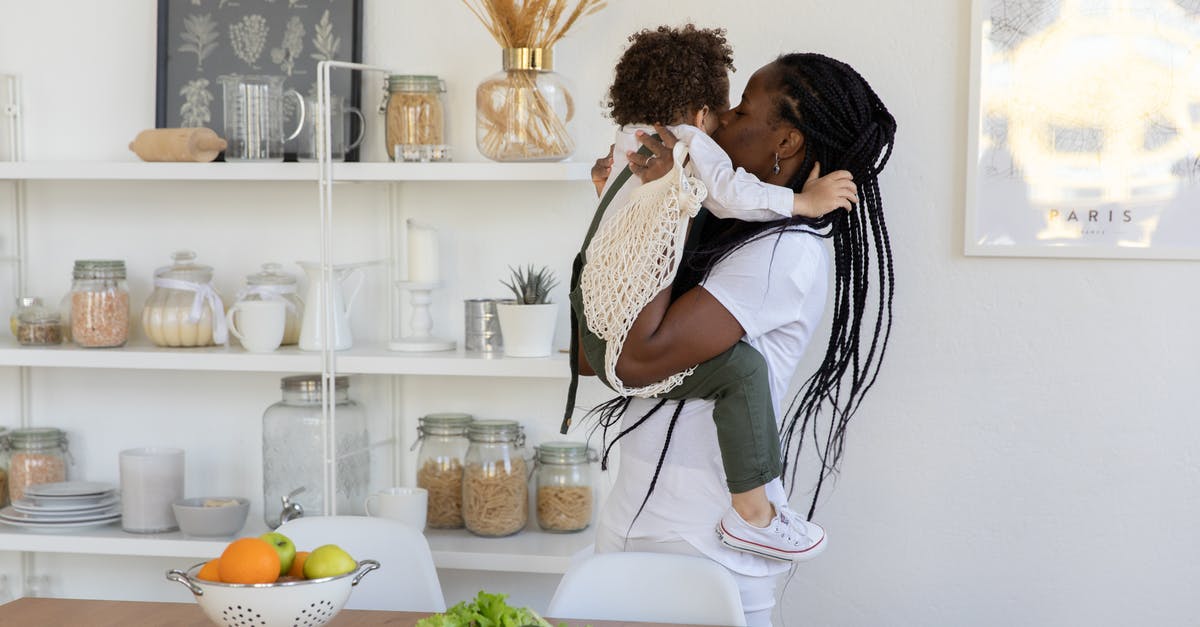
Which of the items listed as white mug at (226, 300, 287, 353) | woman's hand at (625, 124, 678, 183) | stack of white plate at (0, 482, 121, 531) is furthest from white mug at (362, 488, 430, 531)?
woman's hand at (625, 124, 678, 183)

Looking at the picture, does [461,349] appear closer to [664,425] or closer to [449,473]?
[449,473]

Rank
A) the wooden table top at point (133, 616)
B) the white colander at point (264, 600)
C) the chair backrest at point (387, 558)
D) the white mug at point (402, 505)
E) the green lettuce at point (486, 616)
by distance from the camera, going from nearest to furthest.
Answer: the green lettuce at point (486, 616), the white colander at point (264, 600), the wooden table top at point (133, 616), the chair backrest at point (387, 558), the white mug at point (402, 505)

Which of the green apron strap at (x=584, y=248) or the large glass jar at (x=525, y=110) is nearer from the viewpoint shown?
the green apron strap at (x=584, y=248)

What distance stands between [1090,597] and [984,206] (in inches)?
31.4

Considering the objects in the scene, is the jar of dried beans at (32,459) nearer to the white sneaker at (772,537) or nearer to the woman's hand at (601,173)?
the woman's hand at (601,173)

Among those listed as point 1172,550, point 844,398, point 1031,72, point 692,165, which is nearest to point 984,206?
point 1031,72

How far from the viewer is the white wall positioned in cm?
226

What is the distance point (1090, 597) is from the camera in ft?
7.57

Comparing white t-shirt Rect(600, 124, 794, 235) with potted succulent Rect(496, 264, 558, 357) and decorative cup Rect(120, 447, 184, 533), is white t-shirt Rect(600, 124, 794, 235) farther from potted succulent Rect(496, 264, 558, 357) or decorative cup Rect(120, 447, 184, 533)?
decorative cup Rect(120, 447, 184, 533)

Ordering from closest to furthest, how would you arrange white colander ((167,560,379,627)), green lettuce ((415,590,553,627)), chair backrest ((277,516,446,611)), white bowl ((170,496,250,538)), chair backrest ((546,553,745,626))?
green lettuce ((415,590,553,627)), white colander ((167,560,379,627)), chair backrest ((546,553,745,626)), chair backrest ((277,516,446,611)), white bowl ((170,496,250,538))

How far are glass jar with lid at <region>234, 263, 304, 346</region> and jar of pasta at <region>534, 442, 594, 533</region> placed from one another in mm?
587

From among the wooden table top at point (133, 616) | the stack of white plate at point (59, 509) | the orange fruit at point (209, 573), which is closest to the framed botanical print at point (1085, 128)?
the wooden table top at point (133, 616)

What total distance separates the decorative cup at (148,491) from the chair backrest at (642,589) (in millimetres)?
1164

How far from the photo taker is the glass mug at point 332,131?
2.37m
